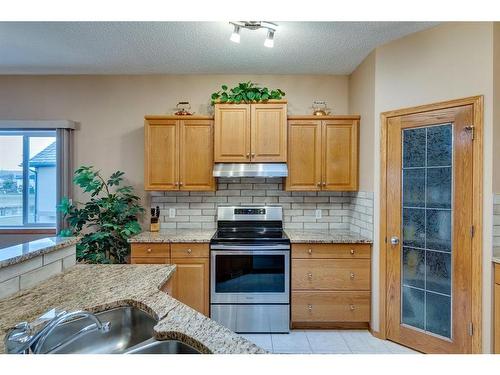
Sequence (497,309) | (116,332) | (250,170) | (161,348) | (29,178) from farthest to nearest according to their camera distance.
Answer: (29,178) → (250,170) → (497,309) → (116,332) → (161,348)

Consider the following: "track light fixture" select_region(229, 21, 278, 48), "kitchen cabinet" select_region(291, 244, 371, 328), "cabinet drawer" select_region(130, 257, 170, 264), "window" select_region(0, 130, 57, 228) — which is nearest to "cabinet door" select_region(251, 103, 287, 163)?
"track light fixture" select_region(229, 21, 278, 48)

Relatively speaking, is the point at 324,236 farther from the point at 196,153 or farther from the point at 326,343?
the point at 196,153

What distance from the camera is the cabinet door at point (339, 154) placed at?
10.5 ft

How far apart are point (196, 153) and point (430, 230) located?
7.68 feet

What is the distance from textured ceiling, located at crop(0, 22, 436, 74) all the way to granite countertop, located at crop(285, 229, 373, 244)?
6.02 ft

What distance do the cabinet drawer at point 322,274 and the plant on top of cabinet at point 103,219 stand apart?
171 cm

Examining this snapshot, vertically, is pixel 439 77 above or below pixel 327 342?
above

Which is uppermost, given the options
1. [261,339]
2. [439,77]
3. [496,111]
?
[439,77]

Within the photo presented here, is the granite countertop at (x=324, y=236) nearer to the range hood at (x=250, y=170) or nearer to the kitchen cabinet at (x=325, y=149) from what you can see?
the kitchen cabinet at (x=325, y=149)

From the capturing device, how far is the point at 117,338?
4.05 ft

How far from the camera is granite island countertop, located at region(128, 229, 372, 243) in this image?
290 centimetres

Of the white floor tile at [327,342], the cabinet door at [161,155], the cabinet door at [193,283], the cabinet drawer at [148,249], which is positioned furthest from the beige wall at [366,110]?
the cabinet drawer at [148,249]

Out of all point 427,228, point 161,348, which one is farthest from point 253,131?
point 161,348

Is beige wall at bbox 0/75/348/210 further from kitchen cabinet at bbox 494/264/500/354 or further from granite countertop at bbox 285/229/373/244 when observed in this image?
kitchen cabinet at bbox 494/264/500/354
